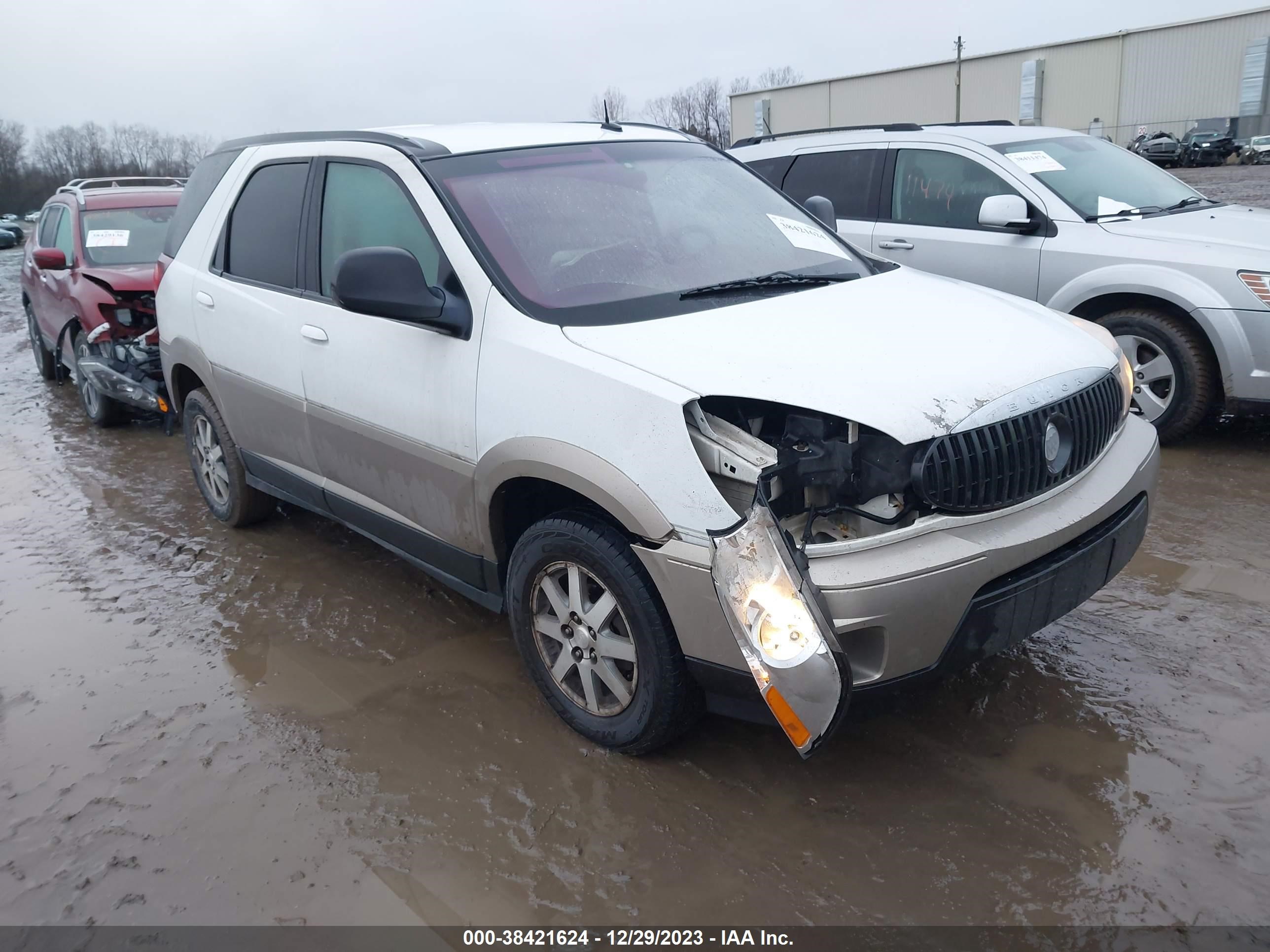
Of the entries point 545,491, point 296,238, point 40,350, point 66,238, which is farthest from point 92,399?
point 545,491

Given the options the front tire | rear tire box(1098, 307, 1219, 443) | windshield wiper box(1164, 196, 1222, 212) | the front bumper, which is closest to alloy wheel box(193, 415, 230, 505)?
the front tire

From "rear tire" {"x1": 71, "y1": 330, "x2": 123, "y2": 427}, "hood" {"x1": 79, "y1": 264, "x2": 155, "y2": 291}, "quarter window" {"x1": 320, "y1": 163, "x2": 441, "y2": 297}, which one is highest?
"quarter window" {"x1": 320, "y1": 163, "x2": 441, "y2": 297}

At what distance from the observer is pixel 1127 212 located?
5836 mm

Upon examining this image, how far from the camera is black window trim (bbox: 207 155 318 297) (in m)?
4.05

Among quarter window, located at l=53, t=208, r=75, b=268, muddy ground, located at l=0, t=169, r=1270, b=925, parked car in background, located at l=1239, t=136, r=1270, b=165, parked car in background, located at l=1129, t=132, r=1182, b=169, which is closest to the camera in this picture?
muddy ground, located at l=0, t=169, r=1270, b=925

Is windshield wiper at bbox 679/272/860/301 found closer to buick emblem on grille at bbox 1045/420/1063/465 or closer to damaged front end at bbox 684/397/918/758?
damaged front end at bbox 684/397/918/758

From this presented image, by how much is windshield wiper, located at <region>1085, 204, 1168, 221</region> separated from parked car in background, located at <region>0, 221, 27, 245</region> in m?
34.8

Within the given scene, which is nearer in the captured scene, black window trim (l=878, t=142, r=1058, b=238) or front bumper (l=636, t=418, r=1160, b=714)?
front bumper (l=636, t=418, r=1160, b=714)

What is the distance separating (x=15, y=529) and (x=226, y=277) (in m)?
2.17

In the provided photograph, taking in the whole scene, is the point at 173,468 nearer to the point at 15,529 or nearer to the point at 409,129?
the point at 15,529

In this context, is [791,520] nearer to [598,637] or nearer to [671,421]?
[671,421]

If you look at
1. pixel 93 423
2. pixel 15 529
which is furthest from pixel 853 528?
pixel 93 423

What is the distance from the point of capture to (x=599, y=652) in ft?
9.59

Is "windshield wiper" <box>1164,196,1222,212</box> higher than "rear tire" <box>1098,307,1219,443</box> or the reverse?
higher
